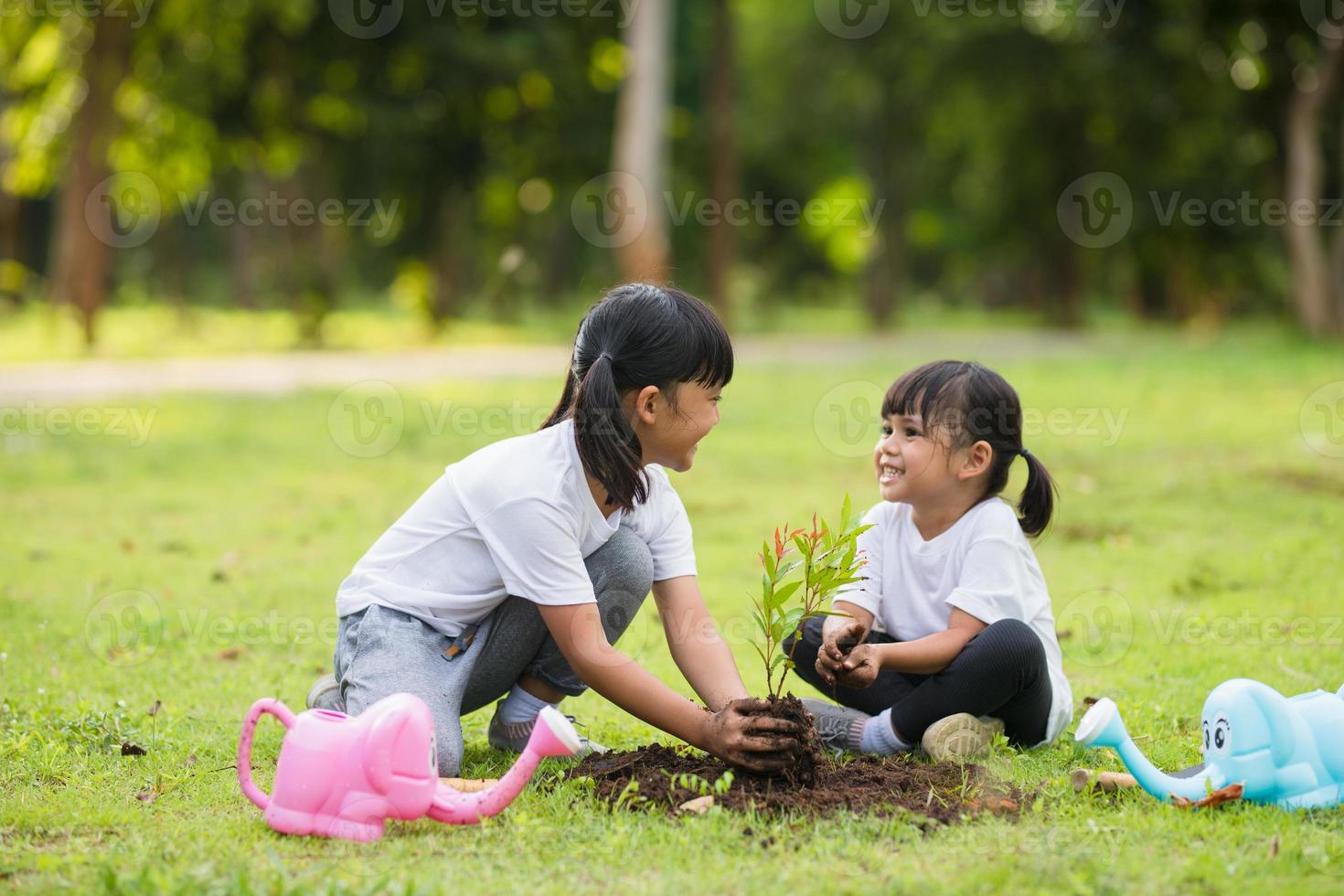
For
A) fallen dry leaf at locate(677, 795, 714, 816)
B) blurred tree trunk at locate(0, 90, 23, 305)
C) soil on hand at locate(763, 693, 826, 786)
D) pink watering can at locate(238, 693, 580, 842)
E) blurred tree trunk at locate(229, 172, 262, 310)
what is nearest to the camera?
pink watering can at locate(238, 693, 580, 842)

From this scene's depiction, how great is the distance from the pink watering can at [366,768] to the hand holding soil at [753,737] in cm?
38

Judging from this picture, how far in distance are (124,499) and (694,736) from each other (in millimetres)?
6072

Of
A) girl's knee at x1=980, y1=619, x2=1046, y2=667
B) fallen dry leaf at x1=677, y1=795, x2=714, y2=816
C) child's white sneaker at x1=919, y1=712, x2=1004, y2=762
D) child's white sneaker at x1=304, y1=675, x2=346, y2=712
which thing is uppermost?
girl's knee at x1=980, y1=619, x2=1046, y2=667

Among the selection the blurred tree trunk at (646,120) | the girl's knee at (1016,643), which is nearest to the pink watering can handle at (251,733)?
the girl's knee at (1016,643)

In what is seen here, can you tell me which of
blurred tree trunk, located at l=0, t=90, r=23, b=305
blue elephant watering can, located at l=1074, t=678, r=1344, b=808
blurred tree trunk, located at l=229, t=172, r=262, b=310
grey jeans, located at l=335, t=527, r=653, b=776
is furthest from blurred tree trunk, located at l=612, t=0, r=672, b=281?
blurred tree trunk, located at l=229, t=172, r=262, b=310

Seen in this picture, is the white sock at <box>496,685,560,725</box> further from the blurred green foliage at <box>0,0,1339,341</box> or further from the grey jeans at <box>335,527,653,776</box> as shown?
the blurred green foliage at <box>0,0,1339,341</box>

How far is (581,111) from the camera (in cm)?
2216

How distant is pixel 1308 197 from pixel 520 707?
18.4 meters

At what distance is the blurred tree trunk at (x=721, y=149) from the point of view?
20.8 meters

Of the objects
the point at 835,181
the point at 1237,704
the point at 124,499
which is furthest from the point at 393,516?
the point at 835,181

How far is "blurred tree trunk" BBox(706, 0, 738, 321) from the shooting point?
20797 millimetres

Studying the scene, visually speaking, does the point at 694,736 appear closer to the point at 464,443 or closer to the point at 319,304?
the point at 464,443

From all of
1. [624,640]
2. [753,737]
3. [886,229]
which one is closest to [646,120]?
[886,229]

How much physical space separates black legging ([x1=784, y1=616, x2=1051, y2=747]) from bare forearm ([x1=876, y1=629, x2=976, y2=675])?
2cm
